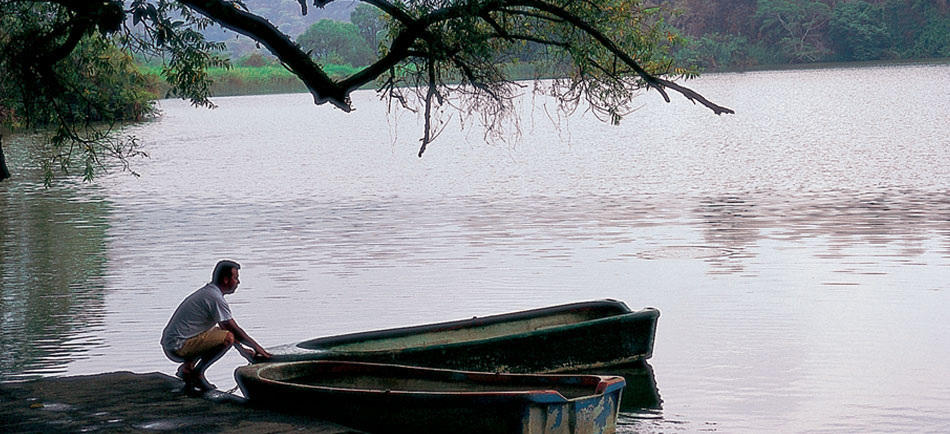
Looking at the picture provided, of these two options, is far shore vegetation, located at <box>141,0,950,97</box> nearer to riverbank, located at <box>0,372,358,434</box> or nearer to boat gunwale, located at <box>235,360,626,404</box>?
riverbank, located at <box>0,372,358,434</box>

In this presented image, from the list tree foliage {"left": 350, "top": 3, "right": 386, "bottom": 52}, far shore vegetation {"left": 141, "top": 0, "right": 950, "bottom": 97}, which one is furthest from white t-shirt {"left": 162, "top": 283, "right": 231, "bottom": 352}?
tree foliage {"left": 350, "top": 3, "right": 386, "bottom": 52}

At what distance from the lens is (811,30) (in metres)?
119

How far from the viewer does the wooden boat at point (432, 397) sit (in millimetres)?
9320

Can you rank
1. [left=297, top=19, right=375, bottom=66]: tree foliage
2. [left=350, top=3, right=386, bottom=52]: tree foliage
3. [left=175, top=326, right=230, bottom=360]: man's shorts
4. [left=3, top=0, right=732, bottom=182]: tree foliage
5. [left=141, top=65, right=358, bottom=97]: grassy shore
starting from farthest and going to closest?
[left=297, top=19, right=375, bottom=66]: tree foliage, [left=350, top=3, right=386, bottom=52]: tree foliage, [left=141, top=65, right=358, bottom=97]: grassy shore, [left=3, top=0, right=732, bottom=182]: tree foliage, [left=175, top=326, right=230, bottom=360]: man's shorts

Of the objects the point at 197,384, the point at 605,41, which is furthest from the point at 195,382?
the point at 605,41

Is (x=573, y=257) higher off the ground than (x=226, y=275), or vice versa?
(x=226, y=275)

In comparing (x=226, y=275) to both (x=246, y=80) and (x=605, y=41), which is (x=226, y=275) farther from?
(x=246, y=80)

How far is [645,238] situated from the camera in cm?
2275

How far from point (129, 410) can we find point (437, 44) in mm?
4788

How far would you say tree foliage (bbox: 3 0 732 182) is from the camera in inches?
494

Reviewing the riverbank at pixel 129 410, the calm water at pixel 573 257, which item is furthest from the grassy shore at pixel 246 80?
the riverbank at pixel 129 410

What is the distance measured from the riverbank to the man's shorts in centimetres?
42

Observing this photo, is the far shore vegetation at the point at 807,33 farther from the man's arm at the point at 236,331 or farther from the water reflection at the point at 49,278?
the man's arm at the point at 236,331

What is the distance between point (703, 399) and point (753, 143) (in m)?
34.3
